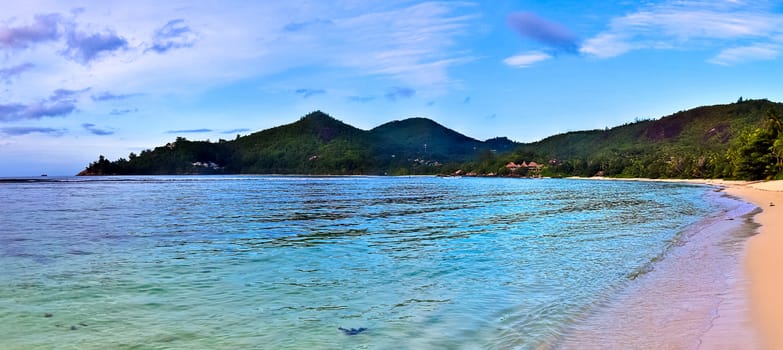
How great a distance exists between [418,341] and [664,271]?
939 centimetres

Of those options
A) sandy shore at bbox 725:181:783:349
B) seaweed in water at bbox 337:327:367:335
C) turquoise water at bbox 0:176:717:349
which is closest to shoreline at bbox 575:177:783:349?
sandy shore at bbox 725:181:783:349

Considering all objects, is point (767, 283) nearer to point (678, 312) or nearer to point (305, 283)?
point (678, 312)

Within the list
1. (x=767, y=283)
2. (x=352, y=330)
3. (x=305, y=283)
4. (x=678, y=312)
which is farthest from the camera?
(x=305, y=283)

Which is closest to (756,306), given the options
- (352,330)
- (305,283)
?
(352,330)

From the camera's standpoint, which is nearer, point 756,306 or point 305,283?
point 756,306

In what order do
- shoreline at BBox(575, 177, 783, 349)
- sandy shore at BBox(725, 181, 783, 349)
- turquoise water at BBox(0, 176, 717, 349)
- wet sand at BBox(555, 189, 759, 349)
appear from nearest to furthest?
shoreline at BBox(575, 177, 783, 349), wet sand at BBox(555, 189, 759, 349), sandy shore at BBox(725, 181, 783, 349), turquoise water at BBox(0, 176, 717, 349)

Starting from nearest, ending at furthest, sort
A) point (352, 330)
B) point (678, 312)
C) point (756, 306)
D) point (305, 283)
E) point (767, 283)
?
point (352, 330), point (678, 312), point (756, 306), point (767, 283), point (305, 283)

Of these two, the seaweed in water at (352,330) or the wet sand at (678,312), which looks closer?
the wet sand at (678,312)

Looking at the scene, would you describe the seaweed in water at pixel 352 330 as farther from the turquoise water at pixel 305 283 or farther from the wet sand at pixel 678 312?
the wet sand at pixel 678 312

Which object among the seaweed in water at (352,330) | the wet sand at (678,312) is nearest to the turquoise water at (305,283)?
the seaweed in water at (352,330)

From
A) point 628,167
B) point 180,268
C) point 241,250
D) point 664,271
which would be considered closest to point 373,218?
point 241,250

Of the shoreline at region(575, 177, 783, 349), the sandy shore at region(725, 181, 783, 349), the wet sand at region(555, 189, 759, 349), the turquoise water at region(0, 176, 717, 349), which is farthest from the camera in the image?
the turquoise water at region(0, 176, 717, 349)

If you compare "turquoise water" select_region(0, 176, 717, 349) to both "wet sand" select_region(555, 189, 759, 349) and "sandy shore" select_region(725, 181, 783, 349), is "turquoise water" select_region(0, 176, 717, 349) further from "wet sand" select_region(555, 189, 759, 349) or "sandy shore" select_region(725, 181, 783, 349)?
"sandy shore" select_region(725, 181, 783, 349)

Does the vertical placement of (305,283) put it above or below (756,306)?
below
